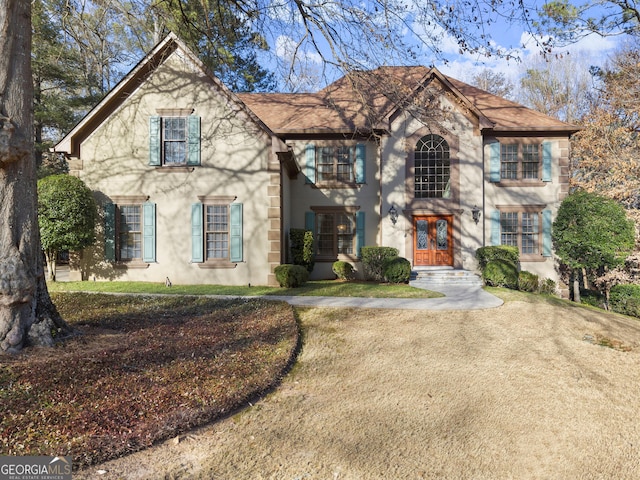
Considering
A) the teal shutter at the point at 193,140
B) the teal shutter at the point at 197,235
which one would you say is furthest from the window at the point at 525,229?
the teal shutter at the point at 193,140

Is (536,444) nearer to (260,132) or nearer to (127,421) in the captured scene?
(127,421)

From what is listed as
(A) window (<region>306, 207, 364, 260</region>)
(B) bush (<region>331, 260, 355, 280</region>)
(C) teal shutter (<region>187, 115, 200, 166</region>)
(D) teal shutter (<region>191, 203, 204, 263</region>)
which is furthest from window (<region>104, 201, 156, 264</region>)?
(B) bush (<region>331, 260, 355, 280</region>)

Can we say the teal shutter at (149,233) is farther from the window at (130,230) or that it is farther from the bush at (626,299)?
the bush at (626,299)

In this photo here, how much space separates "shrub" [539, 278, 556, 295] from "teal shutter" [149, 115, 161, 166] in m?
15.1

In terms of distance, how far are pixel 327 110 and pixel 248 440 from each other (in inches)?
550

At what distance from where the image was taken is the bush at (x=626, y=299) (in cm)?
1216

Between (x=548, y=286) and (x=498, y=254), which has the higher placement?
(x=498, y=254)

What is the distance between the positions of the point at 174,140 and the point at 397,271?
29.3 ft

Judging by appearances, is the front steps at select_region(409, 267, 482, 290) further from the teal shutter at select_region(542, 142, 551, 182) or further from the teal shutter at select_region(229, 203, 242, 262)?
the teal shutter at select_region(229, 203, 242, 262)

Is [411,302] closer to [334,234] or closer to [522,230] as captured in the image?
[334,234]

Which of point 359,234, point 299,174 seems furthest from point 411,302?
point 299,174

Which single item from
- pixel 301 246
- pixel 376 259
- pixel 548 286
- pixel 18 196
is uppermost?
pixel 18 196

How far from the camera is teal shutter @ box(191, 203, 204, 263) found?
11.5 meters

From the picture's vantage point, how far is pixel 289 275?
435 inches
